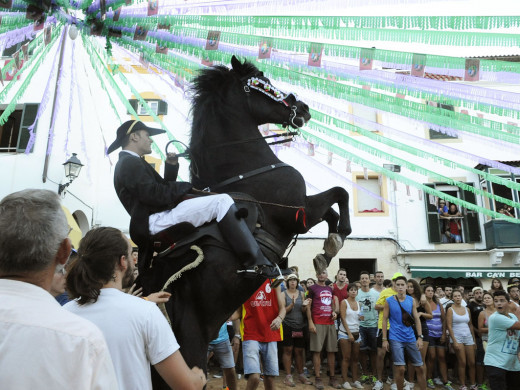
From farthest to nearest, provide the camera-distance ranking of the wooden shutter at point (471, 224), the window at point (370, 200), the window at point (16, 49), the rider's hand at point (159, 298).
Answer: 1. the window at point (370, 200)
2. the wooden shutter at point (471, 224)
3. the window at point (16, 49)
4. the rider's hand at point (159, 298)

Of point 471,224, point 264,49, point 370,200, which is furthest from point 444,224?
point 264,49

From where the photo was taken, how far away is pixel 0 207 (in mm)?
1315

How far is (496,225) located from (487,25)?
14747mm

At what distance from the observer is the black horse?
2977 mm

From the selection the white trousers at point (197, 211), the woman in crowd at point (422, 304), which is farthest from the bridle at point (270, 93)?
the woman in crowd at point (422, 304)

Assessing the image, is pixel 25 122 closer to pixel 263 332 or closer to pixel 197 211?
pixel 263 332

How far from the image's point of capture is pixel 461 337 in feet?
27.6

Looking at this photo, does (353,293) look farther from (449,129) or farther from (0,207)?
(0,207)

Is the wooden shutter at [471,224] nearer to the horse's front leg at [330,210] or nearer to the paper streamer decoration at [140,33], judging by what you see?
the horse's front leg at [330,210]

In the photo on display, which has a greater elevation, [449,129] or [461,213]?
[449,129]

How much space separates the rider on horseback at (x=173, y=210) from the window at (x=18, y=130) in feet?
31.8

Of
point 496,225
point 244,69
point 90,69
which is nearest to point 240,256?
point 244,69

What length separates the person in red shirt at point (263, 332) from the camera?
18.3 feet

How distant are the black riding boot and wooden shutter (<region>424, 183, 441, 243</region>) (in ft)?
47.1
